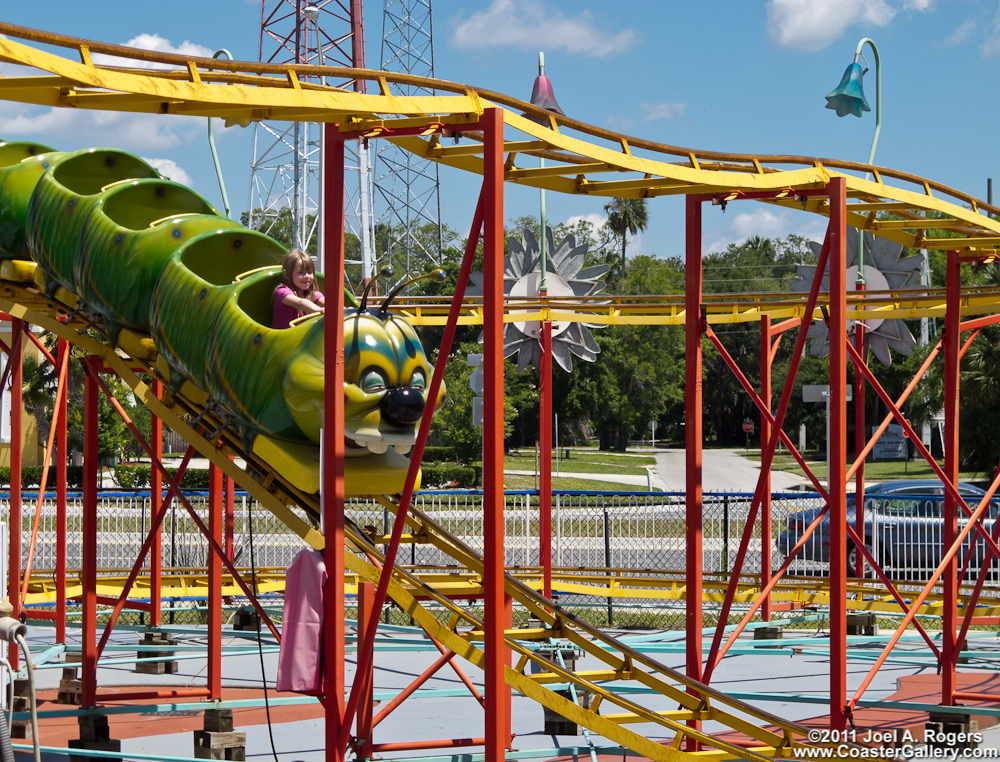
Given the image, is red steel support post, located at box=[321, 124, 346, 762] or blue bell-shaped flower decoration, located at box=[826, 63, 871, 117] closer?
red steel support post, located at box=[321, 124, 346, 762]

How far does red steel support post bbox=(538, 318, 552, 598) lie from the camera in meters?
13.4

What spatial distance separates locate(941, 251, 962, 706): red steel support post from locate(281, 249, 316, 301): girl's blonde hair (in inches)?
210

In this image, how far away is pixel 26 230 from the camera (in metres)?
10.0

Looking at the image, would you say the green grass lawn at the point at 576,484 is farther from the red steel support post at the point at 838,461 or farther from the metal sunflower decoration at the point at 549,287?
the red steel support post at the point at 838,461

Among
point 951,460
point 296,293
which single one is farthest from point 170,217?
point 951,460

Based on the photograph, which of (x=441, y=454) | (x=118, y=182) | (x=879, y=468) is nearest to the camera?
(x=118, y=182)

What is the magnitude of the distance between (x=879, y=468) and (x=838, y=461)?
2039 inches

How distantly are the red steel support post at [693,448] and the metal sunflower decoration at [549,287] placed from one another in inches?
259

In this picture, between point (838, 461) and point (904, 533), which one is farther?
point (904, 533)

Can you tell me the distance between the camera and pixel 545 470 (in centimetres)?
1403

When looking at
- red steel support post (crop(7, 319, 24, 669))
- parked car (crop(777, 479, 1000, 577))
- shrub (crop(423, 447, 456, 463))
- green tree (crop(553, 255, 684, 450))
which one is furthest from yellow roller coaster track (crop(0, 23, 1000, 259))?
green tree (crop(553, 255, 684, 450))

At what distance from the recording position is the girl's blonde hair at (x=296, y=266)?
8156 mm

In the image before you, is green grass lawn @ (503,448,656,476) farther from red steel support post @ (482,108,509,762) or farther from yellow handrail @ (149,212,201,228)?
red steel support post @ (482,108,509,762)

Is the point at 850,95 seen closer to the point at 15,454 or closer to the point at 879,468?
the point at 15,454
